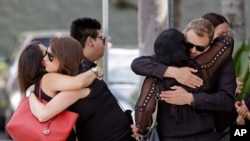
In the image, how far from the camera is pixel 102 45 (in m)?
5.69

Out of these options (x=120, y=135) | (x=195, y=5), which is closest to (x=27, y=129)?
(x=120, y=135)

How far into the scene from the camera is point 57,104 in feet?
17.1

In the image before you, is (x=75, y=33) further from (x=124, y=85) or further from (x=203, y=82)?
(x=124, y=85)

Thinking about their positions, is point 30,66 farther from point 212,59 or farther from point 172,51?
point 212,59

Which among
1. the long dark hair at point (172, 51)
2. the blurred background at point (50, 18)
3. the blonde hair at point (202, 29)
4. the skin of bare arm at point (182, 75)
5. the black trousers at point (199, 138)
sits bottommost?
the blurred background at point (50, 18)

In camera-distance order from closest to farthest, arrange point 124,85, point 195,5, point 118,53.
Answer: point 124,85 < point 118,53 < point 195,5

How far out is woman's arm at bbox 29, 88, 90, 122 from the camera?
205 inches

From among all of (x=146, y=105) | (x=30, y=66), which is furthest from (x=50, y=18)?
(x=146, y=105)

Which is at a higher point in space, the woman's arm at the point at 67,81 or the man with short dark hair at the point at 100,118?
the woman's arm at the point at 67,81

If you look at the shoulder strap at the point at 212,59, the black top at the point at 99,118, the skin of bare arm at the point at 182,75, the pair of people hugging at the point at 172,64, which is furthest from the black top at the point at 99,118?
the shoulder strap at the point at 212,59

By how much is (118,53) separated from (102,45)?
688 centimetres

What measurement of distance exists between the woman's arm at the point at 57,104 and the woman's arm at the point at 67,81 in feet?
0.12

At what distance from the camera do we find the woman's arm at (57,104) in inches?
205

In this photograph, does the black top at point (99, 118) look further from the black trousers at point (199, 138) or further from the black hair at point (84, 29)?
the black hair at point (84, 29)
